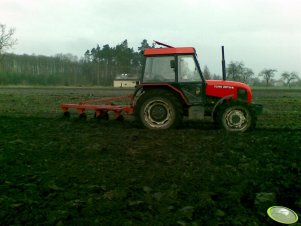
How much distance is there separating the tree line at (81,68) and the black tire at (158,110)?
49155 millimetres

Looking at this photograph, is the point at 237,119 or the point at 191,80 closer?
the point at 237,119

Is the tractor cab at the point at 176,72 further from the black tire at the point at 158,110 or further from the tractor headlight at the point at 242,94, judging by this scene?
the tractor headlight at the point at 242,94

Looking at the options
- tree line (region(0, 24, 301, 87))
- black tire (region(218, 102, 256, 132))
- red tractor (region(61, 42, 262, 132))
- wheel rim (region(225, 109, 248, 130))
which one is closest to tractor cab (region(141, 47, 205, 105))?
red tractor (region(61, 42, 262, 132))

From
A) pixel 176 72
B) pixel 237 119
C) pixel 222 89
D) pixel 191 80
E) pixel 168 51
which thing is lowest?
pixel 237 119

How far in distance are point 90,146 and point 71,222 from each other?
324 centimetres

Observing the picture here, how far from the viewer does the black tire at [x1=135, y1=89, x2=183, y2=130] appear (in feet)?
31.3

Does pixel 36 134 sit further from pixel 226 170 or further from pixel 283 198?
pixel 283 198

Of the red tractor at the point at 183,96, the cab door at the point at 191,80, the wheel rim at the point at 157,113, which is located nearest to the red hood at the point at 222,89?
the red tractor at the point at 183,96

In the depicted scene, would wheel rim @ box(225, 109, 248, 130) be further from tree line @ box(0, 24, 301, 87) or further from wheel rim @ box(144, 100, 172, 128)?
tree line @ box(0, 24, 301, 87)

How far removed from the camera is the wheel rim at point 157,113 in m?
9.63

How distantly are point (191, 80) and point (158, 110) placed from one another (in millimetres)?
1113

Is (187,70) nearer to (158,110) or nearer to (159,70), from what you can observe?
(159,70)

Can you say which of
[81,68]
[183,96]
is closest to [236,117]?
[183,96]

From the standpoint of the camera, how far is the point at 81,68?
78.8m
